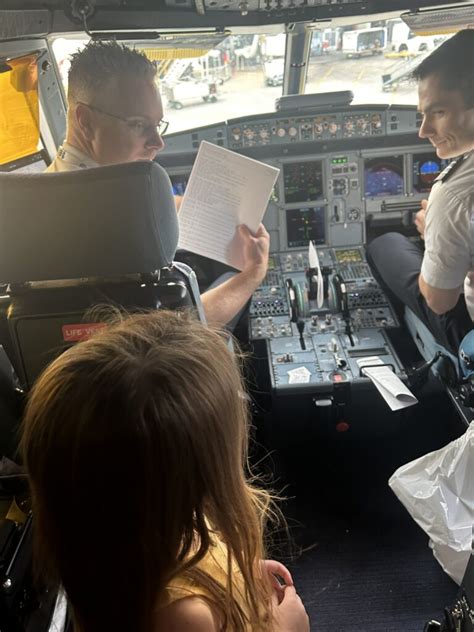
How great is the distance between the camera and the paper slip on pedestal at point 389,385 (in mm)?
2168

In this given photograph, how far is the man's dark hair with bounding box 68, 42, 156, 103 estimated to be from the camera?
1.80 meters

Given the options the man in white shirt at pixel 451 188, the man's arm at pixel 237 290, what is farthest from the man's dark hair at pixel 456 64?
the man's arm at pixel 237 290

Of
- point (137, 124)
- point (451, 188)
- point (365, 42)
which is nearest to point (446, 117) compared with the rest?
point (451, 188)

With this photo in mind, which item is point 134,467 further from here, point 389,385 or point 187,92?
point 187,92

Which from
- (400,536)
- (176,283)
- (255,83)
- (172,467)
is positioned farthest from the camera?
(255,83)

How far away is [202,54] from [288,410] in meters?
1.62

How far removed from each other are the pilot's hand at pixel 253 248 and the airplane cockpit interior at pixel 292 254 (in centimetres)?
18

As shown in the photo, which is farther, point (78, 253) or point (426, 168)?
point (426, 168)

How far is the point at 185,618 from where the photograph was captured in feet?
2.65

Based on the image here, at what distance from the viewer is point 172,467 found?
0.75 metres

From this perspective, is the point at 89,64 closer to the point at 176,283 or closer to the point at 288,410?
the point at 176,283

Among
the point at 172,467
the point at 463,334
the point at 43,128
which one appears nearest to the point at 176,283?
the point at 172,467

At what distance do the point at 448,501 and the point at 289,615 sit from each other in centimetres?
90

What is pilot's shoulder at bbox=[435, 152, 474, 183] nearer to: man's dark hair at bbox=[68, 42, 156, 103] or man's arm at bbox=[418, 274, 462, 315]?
man's arm at bbox=[418, 274, 462, 315]
